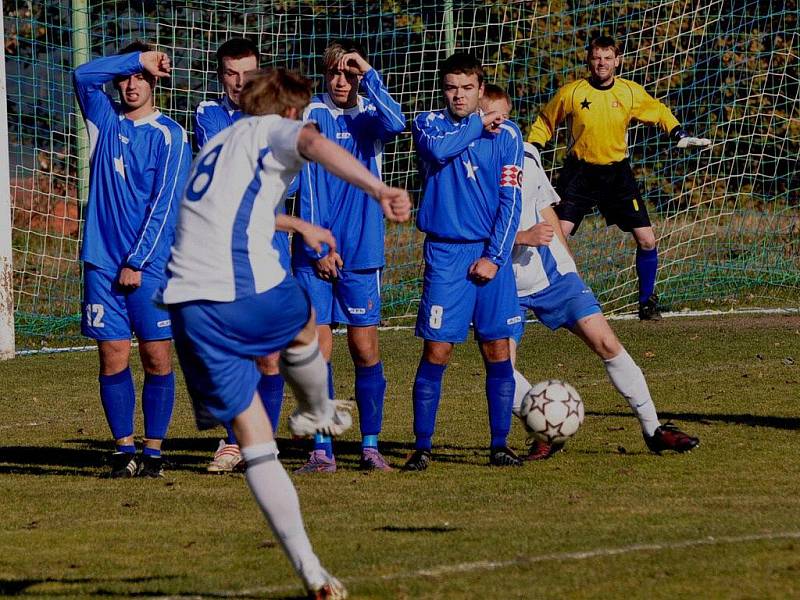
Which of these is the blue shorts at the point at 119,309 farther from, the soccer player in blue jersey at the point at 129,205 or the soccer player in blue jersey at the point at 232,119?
the soccer player in blue jersey at the point at 232,119

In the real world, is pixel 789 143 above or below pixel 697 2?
below

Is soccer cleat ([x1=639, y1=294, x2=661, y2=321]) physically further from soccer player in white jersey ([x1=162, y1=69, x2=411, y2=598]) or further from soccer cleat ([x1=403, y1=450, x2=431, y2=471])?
soccer player in white jersey ([x1=162, y1=69, x2=411, y2=598])

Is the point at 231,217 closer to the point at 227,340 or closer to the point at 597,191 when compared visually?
the point at 227,340

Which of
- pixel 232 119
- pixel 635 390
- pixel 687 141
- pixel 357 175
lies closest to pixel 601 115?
pixel 687 141

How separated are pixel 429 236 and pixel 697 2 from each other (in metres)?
9.57

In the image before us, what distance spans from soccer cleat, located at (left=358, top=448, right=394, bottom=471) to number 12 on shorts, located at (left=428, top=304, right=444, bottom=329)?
0.79 meters

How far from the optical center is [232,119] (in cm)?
812

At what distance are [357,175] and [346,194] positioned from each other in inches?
127

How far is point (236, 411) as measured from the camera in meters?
5.12

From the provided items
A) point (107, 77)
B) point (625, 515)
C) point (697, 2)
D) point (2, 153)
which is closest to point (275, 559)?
point (625, 515)

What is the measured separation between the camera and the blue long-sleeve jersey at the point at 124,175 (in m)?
7.75

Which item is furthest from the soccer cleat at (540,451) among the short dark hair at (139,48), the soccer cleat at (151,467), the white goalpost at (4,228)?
the white goalpost at (4,228)

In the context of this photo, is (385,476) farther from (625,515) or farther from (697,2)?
(697,2)

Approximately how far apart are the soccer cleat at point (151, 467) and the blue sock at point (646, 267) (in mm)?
6975
